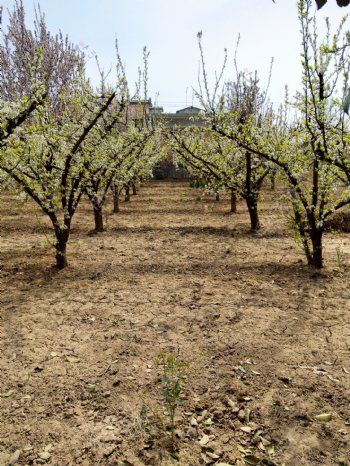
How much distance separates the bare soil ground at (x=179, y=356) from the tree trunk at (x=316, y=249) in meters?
0.19

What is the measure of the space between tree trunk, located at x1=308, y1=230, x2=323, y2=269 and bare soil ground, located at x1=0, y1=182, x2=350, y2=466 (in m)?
0.19

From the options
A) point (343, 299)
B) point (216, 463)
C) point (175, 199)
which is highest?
point (175, 199)

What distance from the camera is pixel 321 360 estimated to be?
3.13 m

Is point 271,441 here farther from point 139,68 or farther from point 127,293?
point 139,68

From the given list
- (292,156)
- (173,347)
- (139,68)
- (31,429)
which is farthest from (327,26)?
(139,68)

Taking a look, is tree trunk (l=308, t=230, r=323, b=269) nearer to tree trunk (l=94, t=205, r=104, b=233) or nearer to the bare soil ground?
the bare soil ground

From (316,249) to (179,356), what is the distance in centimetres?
315

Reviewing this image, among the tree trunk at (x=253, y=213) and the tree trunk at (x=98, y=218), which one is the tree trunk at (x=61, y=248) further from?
the tree trunk at (x=253, y=213)

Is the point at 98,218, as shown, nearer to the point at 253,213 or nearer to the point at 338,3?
the point at 253,213

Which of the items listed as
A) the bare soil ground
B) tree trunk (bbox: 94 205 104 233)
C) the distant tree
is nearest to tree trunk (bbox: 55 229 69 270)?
the bare soil ground

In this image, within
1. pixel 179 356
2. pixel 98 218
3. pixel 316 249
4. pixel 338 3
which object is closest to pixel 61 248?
pixel 98 218

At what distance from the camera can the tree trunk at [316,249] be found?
519 centimetres

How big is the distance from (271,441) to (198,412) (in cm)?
56

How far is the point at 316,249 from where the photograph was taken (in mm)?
5289
